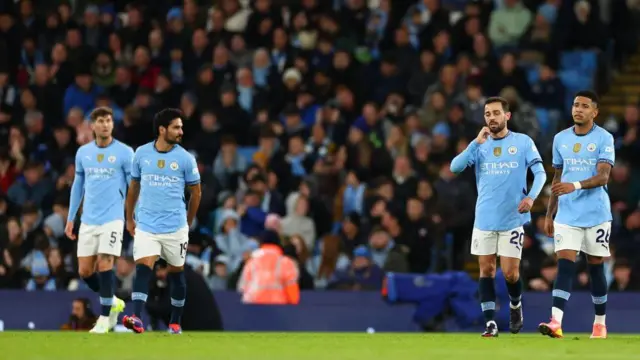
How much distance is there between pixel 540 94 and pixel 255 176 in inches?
187

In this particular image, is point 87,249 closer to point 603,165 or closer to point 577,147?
point 577,147

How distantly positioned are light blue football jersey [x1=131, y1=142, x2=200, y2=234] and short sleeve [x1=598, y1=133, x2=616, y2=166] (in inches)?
158

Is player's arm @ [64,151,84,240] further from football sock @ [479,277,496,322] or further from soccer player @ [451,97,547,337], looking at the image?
football sock @ [479,277,496,322]

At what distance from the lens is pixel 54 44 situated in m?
Result: 24.8

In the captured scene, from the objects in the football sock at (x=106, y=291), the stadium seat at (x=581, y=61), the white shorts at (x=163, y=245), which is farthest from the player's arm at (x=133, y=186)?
the stadium seat at (x=581, y=61)

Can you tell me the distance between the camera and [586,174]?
562 inches

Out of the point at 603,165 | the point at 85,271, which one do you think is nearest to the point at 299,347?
the point at 603,165

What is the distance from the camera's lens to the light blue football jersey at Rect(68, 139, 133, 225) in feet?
52.1

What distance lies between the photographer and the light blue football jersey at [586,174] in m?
14.2

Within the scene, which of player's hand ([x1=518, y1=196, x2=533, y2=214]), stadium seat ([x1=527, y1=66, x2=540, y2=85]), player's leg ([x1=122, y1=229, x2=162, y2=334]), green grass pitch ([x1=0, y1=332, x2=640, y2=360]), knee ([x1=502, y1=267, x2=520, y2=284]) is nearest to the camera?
green grass pitch ([x1=0, y1=332, x2=640, y2=360])

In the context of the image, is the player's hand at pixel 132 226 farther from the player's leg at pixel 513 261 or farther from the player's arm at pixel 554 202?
the player's arm at pixel 554 202

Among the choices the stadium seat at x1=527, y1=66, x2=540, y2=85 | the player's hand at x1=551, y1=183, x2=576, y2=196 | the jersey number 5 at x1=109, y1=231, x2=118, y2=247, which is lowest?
the jersey number 5 at x1=109, y1=231, x2=118, y2=247

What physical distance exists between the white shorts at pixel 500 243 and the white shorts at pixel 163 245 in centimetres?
296

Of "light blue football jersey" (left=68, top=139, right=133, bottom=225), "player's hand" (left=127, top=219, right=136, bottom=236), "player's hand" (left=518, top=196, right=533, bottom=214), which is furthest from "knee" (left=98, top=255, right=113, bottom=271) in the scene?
"player's hand" (left=518, top=196, right=533, bottom=214)
